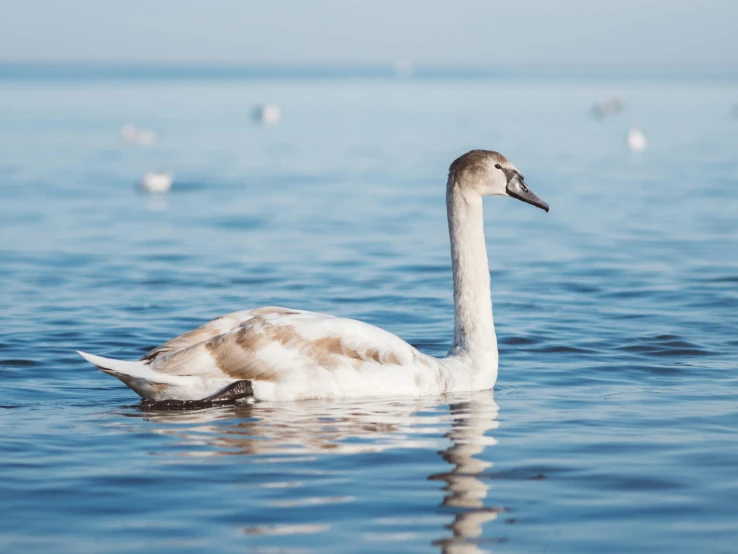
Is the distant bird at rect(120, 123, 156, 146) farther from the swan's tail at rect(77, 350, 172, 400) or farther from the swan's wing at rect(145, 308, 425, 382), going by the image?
the swan's tail at rect(77, 350, 172, 400)

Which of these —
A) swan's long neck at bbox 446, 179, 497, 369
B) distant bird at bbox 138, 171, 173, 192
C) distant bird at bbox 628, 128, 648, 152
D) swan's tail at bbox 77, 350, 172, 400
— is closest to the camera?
swan's tail at bbox 77, 350, 172, 400

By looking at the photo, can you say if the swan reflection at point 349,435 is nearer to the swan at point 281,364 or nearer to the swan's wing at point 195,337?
the swan at point 281,364

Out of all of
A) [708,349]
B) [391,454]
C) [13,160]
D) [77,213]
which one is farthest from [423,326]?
[13,160]

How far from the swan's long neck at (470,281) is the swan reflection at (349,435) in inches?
17.8

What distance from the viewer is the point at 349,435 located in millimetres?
8781

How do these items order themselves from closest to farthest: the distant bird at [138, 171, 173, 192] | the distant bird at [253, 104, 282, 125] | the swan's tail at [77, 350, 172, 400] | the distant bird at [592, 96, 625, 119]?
the swan's tail at [77, 350, 172, 400] → the distant bird at [138, 171, 173, 192] → the distant bird at [253, 104, 282, 125] → the distant bird at [592, 96, 625, 119]

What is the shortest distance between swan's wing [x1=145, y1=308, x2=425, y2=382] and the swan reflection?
0.99 feet

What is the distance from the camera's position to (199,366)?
945cm

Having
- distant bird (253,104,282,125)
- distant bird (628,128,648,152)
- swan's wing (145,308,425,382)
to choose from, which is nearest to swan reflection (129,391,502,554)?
swan's wing (145,308,425,382)

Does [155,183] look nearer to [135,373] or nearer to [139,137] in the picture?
[139,137]

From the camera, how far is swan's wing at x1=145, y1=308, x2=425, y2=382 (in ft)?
31.1

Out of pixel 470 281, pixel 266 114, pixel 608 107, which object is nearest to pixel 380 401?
pixel 470 281

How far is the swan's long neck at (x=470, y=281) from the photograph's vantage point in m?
10.4

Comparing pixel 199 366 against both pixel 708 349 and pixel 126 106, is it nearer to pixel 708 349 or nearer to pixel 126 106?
pixel 708 349
